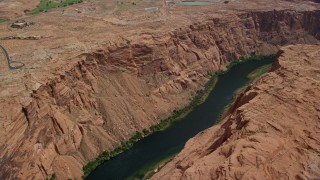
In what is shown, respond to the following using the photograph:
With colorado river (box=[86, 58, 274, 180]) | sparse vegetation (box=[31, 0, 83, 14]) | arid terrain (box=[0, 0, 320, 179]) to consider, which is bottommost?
colorado river (box=[86, 58, 274, 180])

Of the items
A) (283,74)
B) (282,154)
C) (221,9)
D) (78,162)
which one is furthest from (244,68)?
(282,154)

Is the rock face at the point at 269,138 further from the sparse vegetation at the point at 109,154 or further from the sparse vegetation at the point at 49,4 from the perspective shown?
the sparse vegetation at the point at 49,4

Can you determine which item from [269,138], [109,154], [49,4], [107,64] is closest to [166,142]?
[109,154]

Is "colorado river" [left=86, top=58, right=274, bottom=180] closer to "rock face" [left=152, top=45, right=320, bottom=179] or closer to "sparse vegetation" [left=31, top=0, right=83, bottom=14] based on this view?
"rock face" [left=152, top=45, right=320, bottom=179]

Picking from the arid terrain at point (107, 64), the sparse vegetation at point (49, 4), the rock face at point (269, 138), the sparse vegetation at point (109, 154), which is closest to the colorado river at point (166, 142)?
the sparse vegetation at point (109, 154)

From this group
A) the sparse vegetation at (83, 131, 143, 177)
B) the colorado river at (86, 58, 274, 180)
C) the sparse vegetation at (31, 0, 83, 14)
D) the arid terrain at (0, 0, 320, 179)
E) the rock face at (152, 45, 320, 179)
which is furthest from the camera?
the sparse vegetation at (31, 0, 83, 14)

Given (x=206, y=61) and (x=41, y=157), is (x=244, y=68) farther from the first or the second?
(x=41, y=157)

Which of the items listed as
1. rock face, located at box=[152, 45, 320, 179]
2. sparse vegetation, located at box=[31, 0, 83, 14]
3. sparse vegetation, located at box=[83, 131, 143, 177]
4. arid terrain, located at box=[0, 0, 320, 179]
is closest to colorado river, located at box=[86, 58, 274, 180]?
sparse vegetation, located at box=[83, 131, 143, 177]

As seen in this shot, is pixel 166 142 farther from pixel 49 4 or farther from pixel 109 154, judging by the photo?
pixel 49 4
